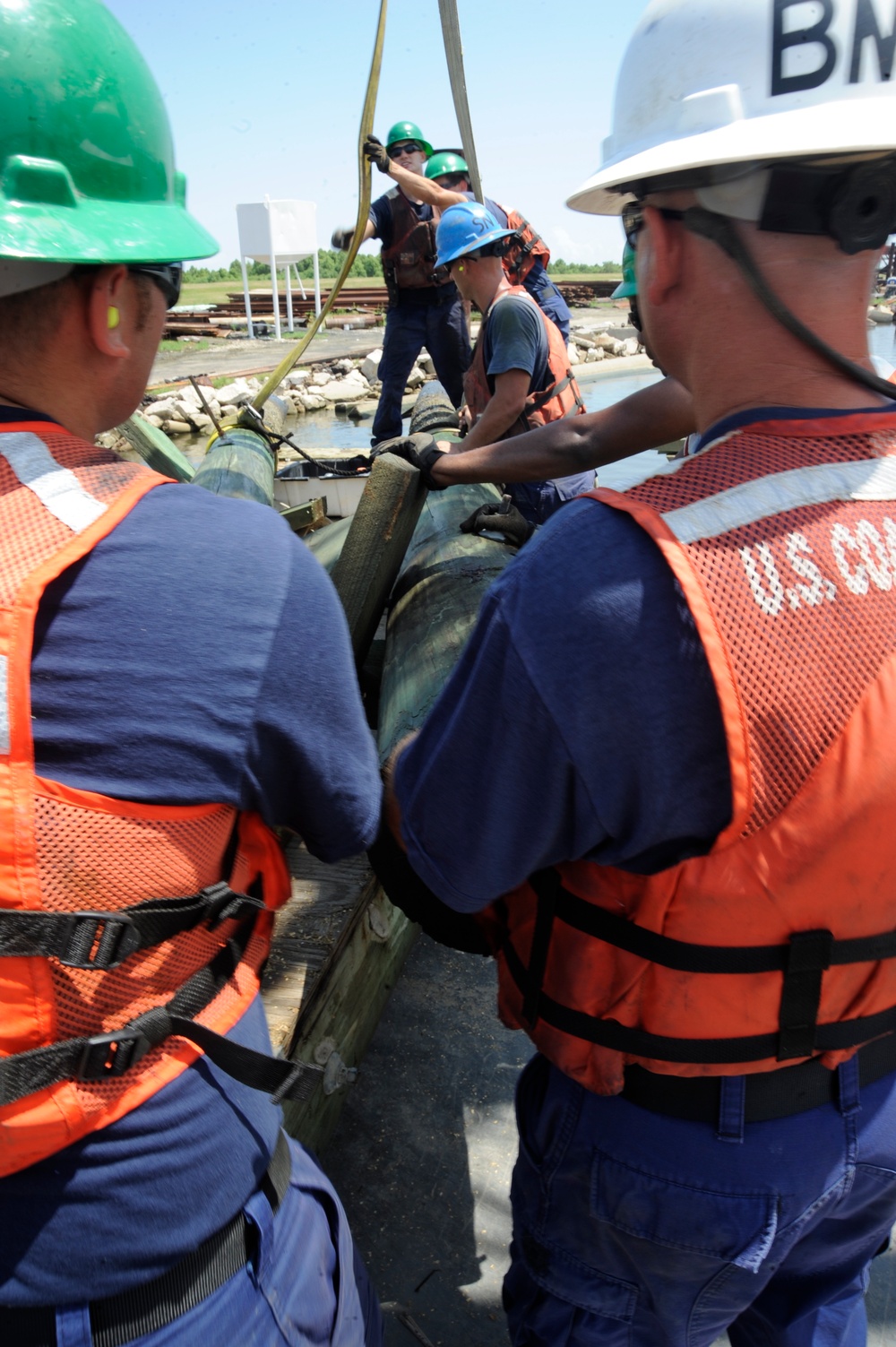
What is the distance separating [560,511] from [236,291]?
38319 millimetres

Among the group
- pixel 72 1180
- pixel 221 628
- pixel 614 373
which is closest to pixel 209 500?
pixel 221 628

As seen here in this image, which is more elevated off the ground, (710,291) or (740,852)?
(710,291)

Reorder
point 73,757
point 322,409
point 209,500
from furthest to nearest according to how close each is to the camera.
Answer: point 322,409 → point 209,500 → point 73,757

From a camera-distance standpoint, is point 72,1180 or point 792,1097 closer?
point 72,1180

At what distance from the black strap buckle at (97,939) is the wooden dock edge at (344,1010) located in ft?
3.76

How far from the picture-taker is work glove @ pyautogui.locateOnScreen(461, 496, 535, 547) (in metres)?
3.36

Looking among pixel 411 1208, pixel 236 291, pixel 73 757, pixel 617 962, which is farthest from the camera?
pixel 236 291

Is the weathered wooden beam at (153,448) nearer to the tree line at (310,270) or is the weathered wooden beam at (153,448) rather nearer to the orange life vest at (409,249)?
the orange life vest at (409,249)

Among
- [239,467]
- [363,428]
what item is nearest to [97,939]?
[239,467]

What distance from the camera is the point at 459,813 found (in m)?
1.22

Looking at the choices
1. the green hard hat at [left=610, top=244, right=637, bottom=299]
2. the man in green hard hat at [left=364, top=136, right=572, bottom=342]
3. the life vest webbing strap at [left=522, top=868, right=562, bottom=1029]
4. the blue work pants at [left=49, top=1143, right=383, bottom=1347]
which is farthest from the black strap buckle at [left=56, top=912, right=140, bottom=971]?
the man in green hard hat at [left=364, top=136, right=572, bottom=342]

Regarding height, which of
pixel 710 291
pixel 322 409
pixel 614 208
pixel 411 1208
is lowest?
pixel 411 1208

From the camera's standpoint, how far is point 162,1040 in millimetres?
1157

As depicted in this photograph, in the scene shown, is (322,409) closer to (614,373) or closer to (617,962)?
(614,373)
